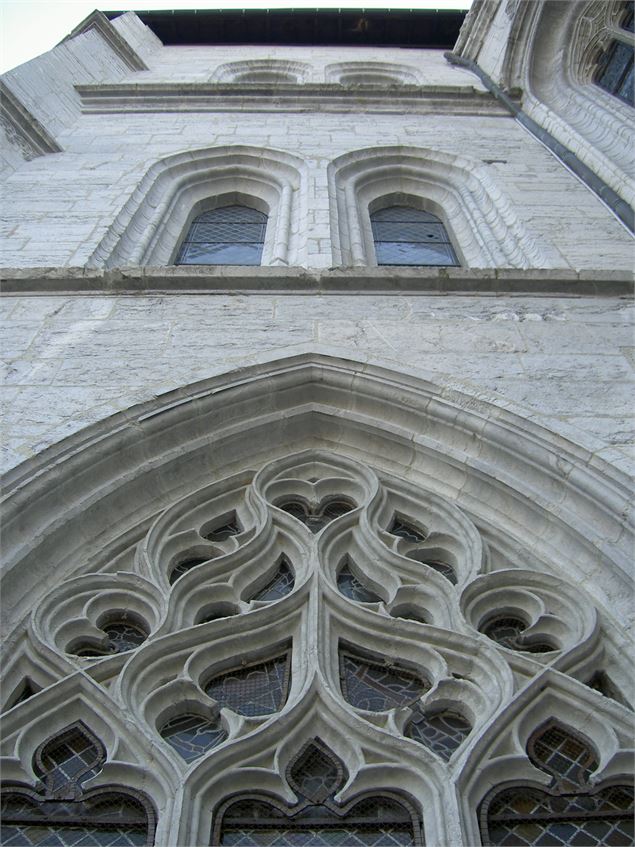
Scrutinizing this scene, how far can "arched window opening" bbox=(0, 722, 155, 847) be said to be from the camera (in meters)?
3.42

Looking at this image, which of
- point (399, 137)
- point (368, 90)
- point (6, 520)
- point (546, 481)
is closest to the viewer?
point (6, 520)

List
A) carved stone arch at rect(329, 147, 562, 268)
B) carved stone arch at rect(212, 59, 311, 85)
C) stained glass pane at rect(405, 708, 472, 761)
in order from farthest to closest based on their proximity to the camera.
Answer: carved stone arch at rect(212, 59, 311, 85) → carved stone arch at rect(329, 147, 562, 268) → stained glass pane at rect(405, 708, 472, 761)

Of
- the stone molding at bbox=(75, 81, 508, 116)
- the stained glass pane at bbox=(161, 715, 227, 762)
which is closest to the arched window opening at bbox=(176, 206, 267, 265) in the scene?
the stone molding at bbox=(75, 81, 508, 116)

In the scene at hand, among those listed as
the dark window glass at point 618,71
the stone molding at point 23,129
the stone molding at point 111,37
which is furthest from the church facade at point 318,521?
the stone molding at point 111,37

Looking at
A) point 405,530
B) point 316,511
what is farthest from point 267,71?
point 405,530

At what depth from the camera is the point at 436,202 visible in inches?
373

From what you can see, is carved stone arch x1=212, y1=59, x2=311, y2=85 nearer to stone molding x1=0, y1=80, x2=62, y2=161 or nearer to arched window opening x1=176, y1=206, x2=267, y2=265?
stone molding x1=0, y1=80, x2=62, y2=161

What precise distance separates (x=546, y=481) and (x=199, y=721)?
1.95 m

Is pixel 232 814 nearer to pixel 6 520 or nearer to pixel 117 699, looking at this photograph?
pixel 117 699

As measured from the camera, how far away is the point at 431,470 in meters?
5.19

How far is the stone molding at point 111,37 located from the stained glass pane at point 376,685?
12.3 meters

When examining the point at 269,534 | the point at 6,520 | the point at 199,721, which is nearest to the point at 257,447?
the point at 269,534

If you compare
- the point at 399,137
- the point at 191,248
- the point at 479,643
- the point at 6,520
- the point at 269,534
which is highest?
the point at 399,137

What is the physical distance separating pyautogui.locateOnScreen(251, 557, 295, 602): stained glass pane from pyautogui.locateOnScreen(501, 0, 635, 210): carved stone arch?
5.44m
